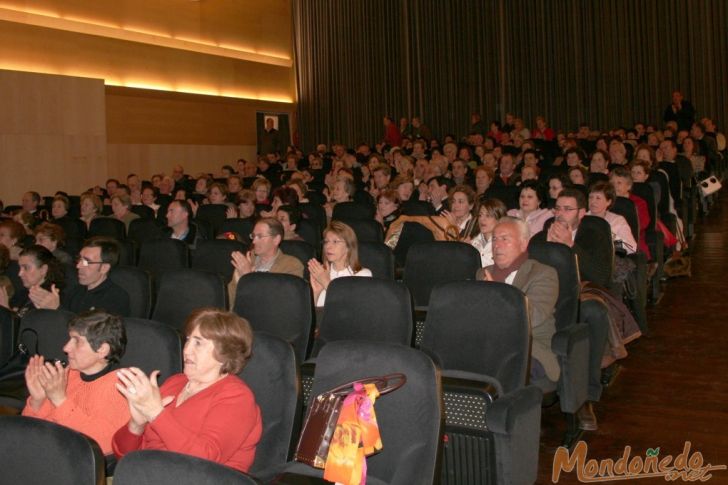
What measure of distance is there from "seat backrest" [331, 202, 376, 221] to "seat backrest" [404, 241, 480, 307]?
2.48 meters

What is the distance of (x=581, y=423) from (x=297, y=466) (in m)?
1.96

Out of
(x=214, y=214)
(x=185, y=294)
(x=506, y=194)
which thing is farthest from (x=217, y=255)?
(x=506, y=194)

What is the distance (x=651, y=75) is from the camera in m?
16.2

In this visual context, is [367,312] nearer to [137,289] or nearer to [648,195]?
[137,289]

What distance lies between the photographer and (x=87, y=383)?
3.08 meters

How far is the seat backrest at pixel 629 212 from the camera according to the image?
6156 millimetres

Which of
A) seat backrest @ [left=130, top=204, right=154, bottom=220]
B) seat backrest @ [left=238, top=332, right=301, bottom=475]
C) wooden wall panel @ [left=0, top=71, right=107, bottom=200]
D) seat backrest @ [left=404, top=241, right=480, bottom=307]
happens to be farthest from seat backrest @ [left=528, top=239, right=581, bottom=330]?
wooden wall panel @ [left=0, top=71, right=107, bottom=200]

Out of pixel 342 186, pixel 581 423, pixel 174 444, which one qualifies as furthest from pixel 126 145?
pixel 174 444

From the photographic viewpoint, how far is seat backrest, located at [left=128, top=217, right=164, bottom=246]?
7809 millimetres

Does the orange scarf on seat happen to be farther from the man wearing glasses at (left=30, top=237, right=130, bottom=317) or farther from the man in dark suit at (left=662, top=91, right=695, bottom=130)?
the man in dark suit at (left=662, top=91, right=695, bottom=130)

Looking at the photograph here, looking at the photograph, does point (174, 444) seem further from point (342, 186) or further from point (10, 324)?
point (342, 186)

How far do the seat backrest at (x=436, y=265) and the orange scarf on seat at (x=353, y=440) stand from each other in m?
2.65

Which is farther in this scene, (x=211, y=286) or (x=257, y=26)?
(x=257, y=26)

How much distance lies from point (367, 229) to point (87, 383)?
3.74 m
